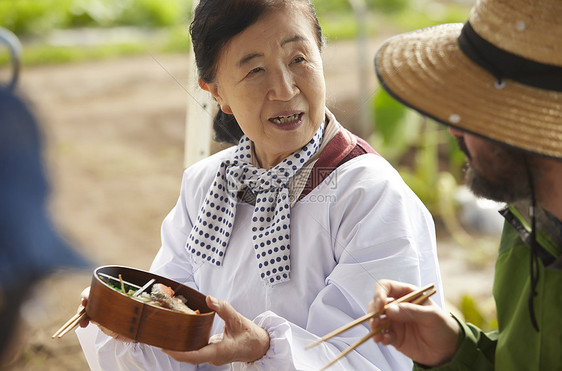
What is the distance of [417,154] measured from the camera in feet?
19.0

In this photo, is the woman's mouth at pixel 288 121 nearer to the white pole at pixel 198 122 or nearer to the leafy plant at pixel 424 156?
the white pole at pixel 198 122

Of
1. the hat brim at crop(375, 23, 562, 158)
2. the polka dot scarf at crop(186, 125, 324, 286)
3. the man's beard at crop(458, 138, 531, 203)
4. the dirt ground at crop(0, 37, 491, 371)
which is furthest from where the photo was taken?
the dirt ground at crop(0, 37, 491, 371)

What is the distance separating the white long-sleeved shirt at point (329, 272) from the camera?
1544 millimetres

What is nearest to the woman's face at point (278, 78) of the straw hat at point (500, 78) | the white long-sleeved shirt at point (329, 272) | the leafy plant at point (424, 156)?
the white long-sleeved shirt at point (329, 272)

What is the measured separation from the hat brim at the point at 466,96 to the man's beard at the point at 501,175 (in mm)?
92

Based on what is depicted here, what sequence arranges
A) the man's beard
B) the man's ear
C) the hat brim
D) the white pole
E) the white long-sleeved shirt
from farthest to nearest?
the white pole < the man's ear < the white long-sleeved shirt < the man's beard < the hat brim

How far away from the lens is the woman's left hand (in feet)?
4.75

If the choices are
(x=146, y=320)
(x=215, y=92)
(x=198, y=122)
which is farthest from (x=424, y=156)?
(x=146, y=320)

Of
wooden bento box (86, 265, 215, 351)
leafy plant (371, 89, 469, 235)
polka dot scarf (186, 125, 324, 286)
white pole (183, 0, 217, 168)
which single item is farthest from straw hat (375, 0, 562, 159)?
leafy plant (371, 89, 469, 235)

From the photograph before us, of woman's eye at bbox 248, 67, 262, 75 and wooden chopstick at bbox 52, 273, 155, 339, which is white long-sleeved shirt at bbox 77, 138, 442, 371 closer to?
wooden chopstick at bbox 52, 273, 155, 339

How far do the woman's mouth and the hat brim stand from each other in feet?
1.20

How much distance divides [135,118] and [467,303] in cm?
429

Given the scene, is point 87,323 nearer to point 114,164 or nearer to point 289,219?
point 289,219

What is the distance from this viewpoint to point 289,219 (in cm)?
166
